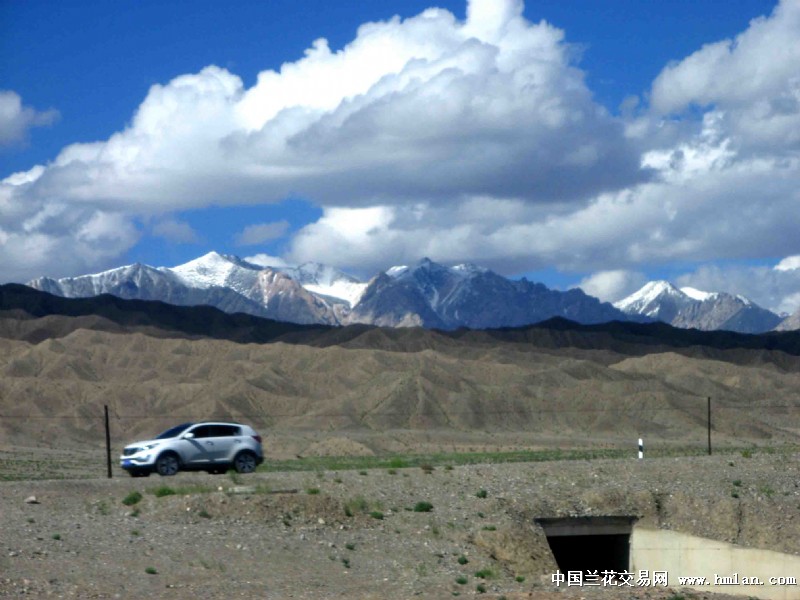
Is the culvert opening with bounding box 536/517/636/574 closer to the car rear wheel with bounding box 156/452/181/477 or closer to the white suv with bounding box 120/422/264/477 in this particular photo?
the white suv with bounding box 120/422/264/477

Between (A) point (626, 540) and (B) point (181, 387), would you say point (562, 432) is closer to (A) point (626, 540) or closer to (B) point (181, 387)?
(B) point (181, 387)

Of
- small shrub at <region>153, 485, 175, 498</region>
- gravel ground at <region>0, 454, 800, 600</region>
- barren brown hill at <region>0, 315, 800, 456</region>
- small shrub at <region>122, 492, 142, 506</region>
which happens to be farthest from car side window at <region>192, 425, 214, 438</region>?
barren brown hill at <region>0, 315, 800, 456</region>

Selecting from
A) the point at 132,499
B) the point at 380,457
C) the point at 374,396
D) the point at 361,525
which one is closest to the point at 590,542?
the point at 361,525

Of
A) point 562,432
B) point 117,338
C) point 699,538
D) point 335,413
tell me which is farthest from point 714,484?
point 117,338

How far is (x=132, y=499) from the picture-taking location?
85.6 feet

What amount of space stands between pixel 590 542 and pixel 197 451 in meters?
10.7

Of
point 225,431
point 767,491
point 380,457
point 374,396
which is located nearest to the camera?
point 767,491

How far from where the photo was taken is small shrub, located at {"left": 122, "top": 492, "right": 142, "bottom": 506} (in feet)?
85.3

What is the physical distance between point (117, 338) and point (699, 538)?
99685mm

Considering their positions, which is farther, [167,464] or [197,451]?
[197,451]

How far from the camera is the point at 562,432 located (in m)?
86.1

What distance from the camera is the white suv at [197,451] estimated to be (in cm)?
3247

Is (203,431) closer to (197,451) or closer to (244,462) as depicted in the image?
(197,451)

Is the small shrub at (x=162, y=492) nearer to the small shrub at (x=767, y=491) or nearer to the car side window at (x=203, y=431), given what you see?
the car side window at (x=203, y=431)
